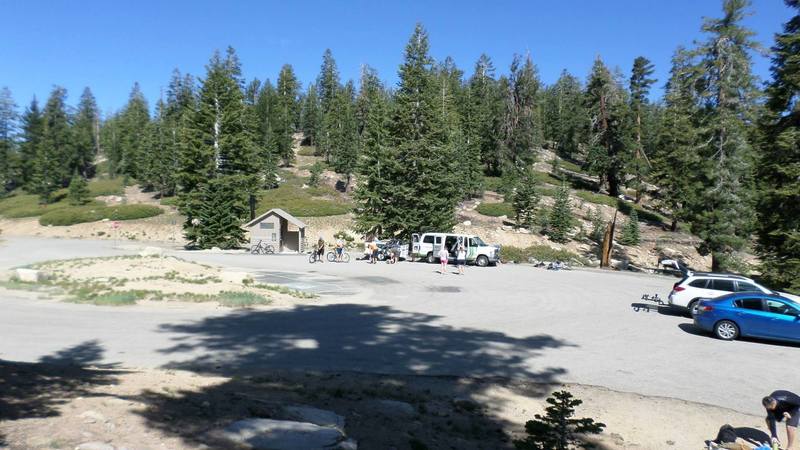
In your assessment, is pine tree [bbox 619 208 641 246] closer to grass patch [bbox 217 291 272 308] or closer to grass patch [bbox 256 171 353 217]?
grass patch [bbox 256 171 353 217]

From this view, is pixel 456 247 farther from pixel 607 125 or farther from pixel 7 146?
pixel 7 146

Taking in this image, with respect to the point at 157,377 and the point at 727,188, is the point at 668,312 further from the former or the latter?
the point at 157,377

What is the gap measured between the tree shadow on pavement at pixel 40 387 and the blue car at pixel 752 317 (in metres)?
14.9

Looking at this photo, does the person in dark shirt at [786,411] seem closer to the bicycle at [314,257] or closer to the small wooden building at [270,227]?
the bicycle at [314,257]

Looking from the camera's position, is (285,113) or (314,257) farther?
(285,113)

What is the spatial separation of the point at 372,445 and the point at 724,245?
29619mm

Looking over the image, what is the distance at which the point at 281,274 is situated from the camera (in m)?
25.8

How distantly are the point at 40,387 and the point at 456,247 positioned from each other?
27.7 metres

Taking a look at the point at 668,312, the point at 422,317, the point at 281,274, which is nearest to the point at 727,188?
the point at 668,312

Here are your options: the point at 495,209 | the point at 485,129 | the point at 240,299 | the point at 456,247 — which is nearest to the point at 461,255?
the point at 456,247

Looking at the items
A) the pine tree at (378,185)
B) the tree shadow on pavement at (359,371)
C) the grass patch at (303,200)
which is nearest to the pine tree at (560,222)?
the pine tree at (378,185)

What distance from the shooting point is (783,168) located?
2206cm

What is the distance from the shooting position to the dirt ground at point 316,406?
16.4 ft

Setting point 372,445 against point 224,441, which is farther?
point 372,445
